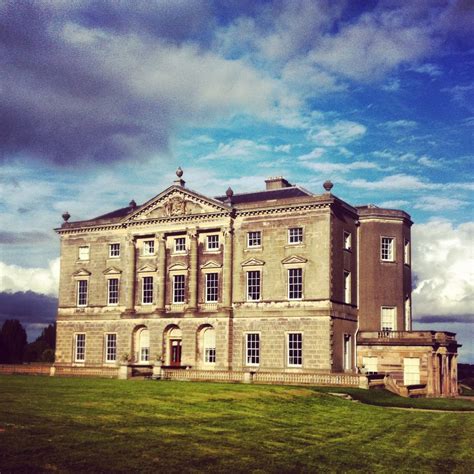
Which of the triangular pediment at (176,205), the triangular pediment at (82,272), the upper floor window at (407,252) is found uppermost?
the triangular pediment at (176,205)

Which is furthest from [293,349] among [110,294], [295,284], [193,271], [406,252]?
[110,294]

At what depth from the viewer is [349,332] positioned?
52188 millimetres

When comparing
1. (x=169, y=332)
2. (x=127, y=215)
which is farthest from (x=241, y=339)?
(x=127, y=215)

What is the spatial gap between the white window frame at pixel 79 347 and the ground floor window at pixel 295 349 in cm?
2029

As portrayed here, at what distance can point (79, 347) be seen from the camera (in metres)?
61.3

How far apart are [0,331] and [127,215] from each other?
1377 inches

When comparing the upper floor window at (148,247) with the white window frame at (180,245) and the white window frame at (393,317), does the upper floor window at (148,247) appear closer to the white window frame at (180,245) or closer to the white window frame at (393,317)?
the white window frame at (180,245)

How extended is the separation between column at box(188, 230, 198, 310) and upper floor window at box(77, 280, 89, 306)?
11722mm

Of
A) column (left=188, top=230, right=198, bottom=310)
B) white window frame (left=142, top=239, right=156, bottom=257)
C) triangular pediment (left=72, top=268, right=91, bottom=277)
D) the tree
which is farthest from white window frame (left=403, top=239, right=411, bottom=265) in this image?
the tree

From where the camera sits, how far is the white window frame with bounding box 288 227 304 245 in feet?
167

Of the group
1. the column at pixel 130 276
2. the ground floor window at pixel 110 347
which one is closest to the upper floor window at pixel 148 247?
the column at pixel 130 276

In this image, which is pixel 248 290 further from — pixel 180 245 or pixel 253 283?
pixel 180 245

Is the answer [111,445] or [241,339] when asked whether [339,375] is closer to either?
[241,339]

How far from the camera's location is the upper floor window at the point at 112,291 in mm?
59600
